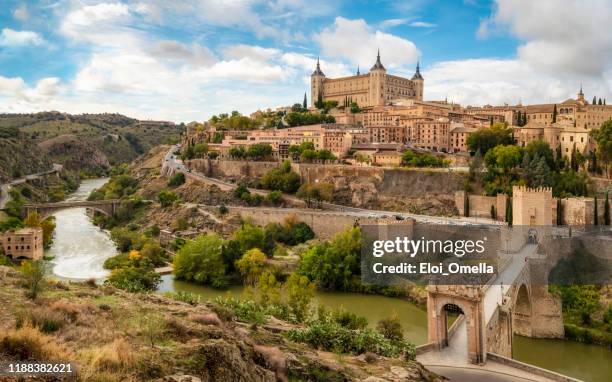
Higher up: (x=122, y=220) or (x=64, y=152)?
(x=64, y=152)

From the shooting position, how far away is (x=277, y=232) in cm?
3197

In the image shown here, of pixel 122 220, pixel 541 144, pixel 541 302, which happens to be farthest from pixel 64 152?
pixel 541 302

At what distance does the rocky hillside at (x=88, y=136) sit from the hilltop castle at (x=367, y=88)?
22.7 m

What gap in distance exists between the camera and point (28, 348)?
5594 millimetres

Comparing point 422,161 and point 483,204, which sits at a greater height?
point 422,161

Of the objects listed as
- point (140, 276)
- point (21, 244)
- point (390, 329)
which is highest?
point (21, 244)

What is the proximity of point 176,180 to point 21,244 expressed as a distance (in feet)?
57.9

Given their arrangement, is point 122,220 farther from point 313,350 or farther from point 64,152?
point 64,152

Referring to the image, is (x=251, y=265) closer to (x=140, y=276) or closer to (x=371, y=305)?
(x=140, y=276)

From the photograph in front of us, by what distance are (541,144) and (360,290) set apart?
643 inches

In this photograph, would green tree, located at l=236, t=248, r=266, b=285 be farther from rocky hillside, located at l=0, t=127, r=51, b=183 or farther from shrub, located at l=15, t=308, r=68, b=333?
rocky hillside, located at l=0, t=127, r=51, b=183

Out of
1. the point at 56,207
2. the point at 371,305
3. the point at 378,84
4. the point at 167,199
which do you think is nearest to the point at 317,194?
the point at 167,199

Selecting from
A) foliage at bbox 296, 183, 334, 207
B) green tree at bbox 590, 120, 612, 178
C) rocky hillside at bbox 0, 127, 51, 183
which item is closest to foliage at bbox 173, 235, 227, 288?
foliage at bbox 296, 183, 334, 207

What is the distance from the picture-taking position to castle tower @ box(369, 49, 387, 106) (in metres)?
62.0
